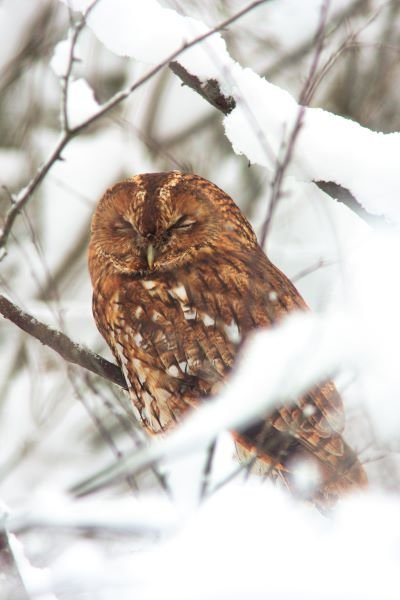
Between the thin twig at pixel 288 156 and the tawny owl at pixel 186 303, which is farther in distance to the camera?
the tawny owl at pixel 186 303

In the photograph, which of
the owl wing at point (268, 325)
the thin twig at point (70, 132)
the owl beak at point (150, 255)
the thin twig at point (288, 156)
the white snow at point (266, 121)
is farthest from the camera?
the owl beak at point (150, 255)

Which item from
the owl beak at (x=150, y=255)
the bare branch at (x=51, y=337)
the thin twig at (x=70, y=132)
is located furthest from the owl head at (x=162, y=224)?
the thin twig at (x=70, y=132)

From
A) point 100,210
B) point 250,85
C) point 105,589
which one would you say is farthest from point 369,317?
point 100,210

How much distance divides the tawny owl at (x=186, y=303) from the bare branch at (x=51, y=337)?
254mm

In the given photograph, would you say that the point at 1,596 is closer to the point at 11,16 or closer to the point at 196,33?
the point at 196,33

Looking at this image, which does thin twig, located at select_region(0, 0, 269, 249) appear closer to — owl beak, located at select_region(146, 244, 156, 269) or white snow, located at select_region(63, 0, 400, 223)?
white snow, located at select_region(63, 0, 400, 223)

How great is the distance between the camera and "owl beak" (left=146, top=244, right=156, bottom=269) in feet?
11.0

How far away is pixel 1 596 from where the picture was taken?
2.08 metres

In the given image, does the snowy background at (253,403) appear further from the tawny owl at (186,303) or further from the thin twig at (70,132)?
the tawny owl at (186,303)

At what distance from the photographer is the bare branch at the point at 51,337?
290 cm

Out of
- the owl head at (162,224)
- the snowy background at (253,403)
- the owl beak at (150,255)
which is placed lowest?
the snowy background at (253,403)

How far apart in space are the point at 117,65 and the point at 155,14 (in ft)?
14.6

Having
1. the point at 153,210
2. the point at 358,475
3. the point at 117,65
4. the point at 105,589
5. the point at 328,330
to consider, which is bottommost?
the point at 105,589

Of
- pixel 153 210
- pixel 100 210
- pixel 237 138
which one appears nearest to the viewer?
pixel 237 138
